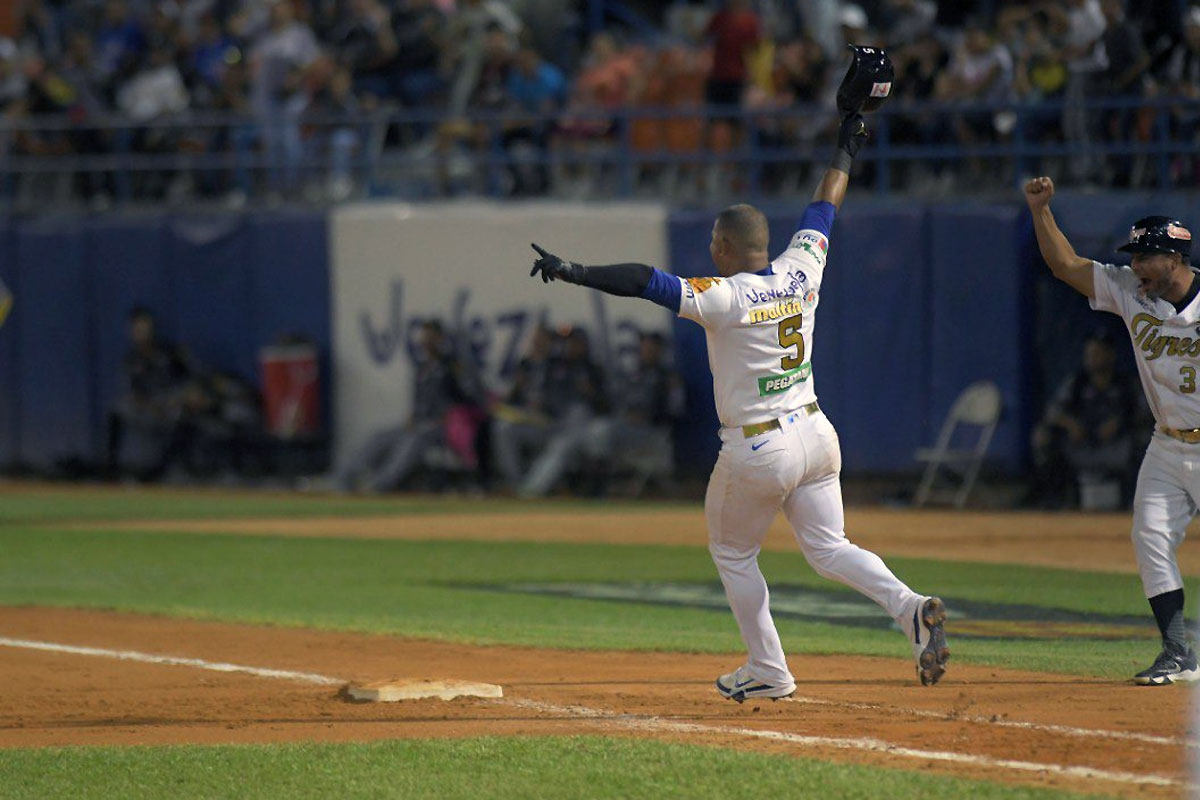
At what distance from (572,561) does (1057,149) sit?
6.42 meters

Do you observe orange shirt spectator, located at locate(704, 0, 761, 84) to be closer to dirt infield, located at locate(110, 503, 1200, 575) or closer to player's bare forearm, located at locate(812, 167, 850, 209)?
dirt infield, located at locate(110, 503, 1200, 575)

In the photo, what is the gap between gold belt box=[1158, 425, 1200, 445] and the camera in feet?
27.9

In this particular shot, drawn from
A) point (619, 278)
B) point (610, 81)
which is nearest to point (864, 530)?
point (610, 81)

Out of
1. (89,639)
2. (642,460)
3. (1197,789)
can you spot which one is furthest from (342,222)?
(1197,789)

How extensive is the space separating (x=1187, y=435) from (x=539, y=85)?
14.8 m

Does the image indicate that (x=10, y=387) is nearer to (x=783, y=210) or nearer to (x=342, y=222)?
(x=342, y=222)

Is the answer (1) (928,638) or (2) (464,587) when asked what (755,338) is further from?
(2) (464,587)

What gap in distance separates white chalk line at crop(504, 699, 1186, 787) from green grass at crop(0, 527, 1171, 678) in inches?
88.6

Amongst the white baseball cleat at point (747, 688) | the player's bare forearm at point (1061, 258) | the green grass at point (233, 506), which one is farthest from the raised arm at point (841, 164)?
the green grass at point (233, 506)

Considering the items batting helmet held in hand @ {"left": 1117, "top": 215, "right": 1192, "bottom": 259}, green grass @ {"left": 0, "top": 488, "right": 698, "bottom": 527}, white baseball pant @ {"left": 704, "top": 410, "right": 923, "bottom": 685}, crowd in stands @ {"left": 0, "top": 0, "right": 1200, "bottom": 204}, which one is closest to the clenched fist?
batting helmet held in hand @ {"left": 1117, "top": 215, "right": 1192, "bottom": 259}

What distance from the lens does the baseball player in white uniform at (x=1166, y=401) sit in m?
8.46

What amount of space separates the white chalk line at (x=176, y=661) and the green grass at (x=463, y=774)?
76.2 inches

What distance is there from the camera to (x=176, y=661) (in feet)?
32.9

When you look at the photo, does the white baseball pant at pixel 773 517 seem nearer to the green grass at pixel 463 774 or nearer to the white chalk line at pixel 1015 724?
the white chalk line at pixel 1015 724
